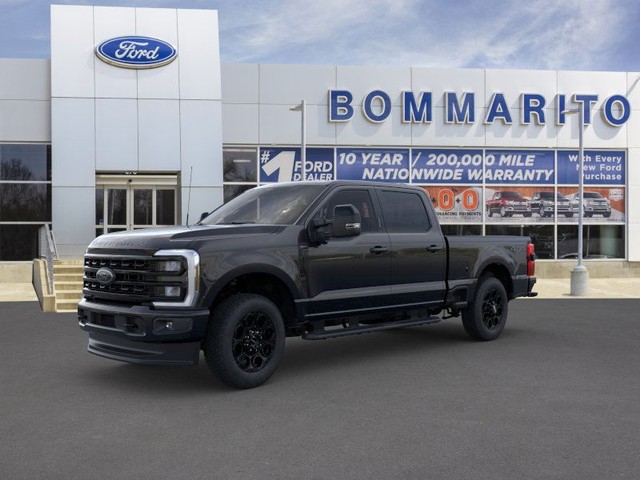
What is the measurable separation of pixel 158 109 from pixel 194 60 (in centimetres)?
185

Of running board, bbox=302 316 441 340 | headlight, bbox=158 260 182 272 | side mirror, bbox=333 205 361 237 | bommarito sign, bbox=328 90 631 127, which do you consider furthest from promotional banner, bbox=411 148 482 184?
headlight, bbox=158 260 182 272

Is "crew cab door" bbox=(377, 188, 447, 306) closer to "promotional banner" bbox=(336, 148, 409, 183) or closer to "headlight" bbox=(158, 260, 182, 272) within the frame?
"headlight" bbox=(158, 260, 182, 272)

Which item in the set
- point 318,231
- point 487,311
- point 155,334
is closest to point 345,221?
point 318,231

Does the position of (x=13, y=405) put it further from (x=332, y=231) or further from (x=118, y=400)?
(x=332, y=231)

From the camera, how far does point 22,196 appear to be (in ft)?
69.5

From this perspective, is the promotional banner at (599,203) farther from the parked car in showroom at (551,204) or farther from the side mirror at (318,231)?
the side mirror at (318,231)

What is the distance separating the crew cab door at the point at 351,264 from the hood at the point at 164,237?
0.62 meters

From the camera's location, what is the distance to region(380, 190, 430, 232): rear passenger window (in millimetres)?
8648

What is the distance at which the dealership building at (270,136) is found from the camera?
20266 millimetres

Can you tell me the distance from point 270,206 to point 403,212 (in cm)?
187

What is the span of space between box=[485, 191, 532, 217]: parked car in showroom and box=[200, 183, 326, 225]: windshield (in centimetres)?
1579

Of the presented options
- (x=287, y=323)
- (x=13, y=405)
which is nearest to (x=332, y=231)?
(x=287, y=323)

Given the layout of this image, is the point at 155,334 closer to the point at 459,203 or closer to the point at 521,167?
the point at 459,203

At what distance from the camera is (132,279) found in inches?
265
